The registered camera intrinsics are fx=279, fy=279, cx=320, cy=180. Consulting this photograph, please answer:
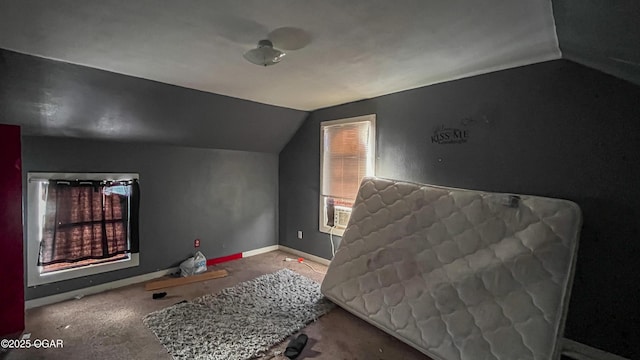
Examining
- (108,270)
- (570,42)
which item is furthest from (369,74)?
(108,270)

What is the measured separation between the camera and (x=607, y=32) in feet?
4.20

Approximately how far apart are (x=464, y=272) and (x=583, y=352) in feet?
3.41

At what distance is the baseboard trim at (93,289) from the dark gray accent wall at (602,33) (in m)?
4.37

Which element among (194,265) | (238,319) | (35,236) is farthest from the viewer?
(194,265)

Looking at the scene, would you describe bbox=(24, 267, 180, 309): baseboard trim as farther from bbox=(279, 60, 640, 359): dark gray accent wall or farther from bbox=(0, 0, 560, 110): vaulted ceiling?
bbox=(279, 60, 640, 359): dark gray accent wall

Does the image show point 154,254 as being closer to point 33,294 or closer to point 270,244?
point 33,294

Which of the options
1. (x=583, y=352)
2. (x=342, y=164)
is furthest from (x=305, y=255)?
(x=583, y=352)

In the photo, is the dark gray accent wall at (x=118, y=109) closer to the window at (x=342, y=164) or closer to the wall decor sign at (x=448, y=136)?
the window at (x=342, y=164)

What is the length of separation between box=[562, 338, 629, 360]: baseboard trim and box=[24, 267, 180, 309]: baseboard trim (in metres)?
4.08

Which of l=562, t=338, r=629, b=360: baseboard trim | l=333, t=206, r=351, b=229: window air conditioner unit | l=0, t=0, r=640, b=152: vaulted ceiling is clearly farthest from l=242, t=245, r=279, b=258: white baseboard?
l=562, t=338, r=629, b=360: baseboard trim

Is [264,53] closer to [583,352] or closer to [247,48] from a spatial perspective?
[247,48]

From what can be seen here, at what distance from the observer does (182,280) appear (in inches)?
134

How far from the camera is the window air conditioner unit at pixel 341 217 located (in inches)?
152

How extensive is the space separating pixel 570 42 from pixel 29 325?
4630 millimetres
